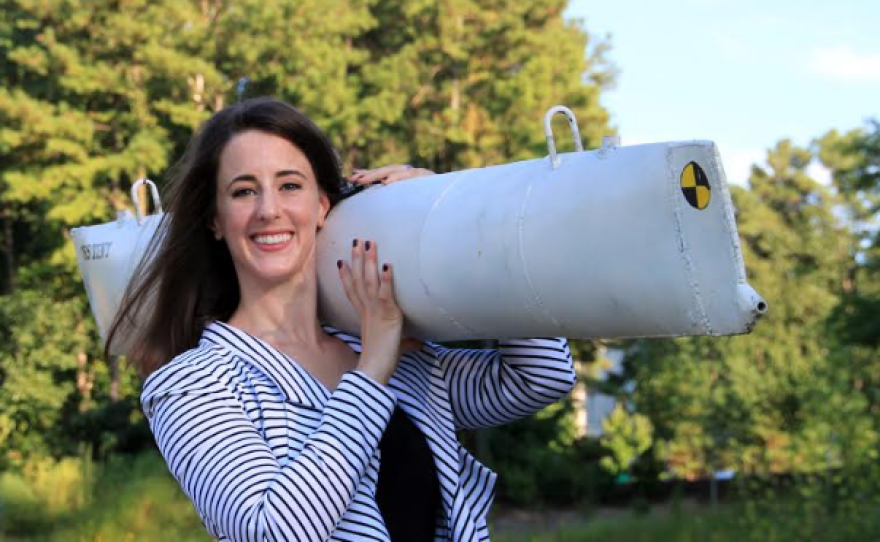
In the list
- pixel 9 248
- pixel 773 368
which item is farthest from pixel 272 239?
pixel 773 368

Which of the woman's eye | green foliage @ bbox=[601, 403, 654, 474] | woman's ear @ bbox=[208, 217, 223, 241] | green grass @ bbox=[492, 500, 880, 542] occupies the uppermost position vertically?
the woman's eye

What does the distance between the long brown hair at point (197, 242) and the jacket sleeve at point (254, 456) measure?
27 cm

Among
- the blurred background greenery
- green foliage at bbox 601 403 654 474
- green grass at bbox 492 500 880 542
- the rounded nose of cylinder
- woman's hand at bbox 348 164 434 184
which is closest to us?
the rounded nose of cylinder

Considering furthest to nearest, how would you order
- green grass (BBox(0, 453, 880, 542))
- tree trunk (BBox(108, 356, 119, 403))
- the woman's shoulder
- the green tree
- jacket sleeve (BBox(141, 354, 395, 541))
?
tree trunk (BBox(108, 356, 119, 403)) < the green tree < green grass (BBox(0, 453, 880, 542)) < the woman's shoulder < jacket sleeve (BBox(141, 354, 395, 541))

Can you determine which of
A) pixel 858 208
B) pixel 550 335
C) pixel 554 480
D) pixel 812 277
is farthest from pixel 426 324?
pixel 858 208

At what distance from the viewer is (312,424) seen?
204 centimetres

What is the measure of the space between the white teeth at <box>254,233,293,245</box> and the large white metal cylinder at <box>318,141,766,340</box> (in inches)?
4.4

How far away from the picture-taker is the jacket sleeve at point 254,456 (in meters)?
1.81

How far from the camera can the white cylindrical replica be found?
5.48ft

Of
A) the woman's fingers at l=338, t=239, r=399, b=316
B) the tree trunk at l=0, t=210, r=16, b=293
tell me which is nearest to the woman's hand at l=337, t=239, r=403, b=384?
the woman's fingers at l=338, t=239, r=399, b=316

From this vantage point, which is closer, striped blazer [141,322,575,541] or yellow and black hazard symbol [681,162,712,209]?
yellow and black hazard symbol [681,162,712,209]

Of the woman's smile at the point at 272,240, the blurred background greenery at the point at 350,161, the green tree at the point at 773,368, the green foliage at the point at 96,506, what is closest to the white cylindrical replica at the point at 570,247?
the woman's smile at the point at 272,240

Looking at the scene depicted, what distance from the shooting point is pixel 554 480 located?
63.6 feet

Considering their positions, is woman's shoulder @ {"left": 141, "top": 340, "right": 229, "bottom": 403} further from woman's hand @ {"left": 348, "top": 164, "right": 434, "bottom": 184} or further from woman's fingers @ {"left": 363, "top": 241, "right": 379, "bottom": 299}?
woman's hand @ {"left": 348, "top": 164, "right": 434, "bottom": 184}
